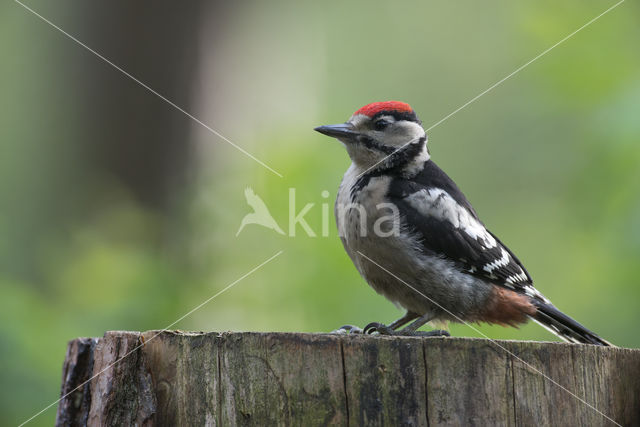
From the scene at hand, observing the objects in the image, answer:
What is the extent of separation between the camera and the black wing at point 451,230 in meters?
3.72

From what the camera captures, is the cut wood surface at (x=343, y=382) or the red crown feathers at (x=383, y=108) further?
the red crown feathers at (x=383, y=108)

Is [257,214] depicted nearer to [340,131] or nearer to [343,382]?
[340,131]

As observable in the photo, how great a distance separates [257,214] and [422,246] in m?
2.12

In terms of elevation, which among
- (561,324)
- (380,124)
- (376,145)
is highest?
(380,124)

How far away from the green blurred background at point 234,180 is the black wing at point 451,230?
1.54m

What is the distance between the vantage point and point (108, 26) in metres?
6.35

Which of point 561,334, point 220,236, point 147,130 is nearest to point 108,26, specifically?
point 147,130

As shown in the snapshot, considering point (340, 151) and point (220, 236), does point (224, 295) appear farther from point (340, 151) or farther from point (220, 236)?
point (340, 151)

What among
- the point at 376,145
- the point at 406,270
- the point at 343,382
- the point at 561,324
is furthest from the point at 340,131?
the point at 343,382

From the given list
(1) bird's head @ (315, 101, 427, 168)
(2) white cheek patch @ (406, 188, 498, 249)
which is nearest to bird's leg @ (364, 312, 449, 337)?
(2) white cheek patch @ (406, 188, 498, 249)

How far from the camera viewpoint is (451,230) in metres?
3.78

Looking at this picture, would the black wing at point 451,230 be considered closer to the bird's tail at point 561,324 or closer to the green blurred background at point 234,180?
the bird's tail at point 561,324

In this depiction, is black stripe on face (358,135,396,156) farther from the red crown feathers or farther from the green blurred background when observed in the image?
the green blurred background

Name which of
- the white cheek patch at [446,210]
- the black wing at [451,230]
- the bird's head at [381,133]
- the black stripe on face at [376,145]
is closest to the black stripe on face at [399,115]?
the bird's head at [381,133]
